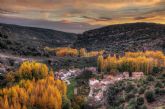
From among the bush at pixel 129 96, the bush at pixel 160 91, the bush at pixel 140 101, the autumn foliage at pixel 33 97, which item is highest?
the bush at pixel 160 91

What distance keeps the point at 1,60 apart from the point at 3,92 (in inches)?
3085

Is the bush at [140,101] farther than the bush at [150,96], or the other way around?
the bush at [150,96]

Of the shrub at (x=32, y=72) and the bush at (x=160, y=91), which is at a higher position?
the bush at (x=160, y=91)

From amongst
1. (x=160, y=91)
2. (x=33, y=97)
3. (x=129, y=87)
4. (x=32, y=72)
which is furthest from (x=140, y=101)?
(x=32, y=72)

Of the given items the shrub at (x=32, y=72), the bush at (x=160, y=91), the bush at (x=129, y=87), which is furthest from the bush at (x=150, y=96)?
the shrub at (x=32, y=72)

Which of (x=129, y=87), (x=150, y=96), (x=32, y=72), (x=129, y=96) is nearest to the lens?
(x=150, y=96)

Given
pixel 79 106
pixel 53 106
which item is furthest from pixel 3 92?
pixel 79 106

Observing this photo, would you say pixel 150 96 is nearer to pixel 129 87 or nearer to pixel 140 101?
pixel 140 101

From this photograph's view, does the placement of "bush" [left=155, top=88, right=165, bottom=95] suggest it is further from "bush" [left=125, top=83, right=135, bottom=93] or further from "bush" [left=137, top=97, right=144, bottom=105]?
"bush" [left=125, top=83, right=135, bottom=93]

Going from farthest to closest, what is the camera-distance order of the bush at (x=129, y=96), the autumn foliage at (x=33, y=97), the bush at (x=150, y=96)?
the autumn foliage at (x=33, y=97), the bush at (x=129, y=96), the bush at (x=150, y=96)

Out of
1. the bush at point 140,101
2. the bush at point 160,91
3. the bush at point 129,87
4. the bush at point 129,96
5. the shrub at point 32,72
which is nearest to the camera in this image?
the bush at point 140,101

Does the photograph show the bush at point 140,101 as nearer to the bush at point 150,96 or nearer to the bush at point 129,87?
the bush at point 150,96

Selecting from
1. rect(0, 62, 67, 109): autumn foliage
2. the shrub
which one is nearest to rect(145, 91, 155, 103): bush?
rect(0, 62, 67, 109): autumn foliage

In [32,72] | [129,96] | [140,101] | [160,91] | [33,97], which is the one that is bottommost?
[33,97]
